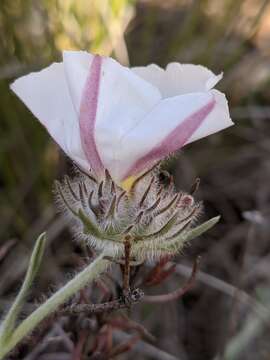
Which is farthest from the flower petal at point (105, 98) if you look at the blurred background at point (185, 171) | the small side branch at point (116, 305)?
the blurred background at point (185, 171)

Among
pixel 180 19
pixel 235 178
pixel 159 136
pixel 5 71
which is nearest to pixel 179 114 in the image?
pixel 159 136

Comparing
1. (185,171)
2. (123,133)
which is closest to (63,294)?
(123,133)

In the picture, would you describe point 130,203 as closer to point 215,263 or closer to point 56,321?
point 56,321

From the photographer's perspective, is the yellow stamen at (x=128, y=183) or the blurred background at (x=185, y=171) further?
the blurred background at (x=185, y=171)

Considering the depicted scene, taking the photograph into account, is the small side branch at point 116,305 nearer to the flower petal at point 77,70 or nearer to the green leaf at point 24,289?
the green leaf at point 24,289

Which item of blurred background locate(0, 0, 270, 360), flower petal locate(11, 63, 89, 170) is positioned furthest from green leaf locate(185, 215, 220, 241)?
blurred background locate(0, 0, 270, 360)

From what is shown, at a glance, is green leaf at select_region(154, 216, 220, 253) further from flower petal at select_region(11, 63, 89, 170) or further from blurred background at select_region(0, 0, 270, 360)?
blurred background at select_region(0, 0, 270, 360)

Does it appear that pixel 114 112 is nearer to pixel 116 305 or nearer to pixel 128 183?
pixel 128 183
